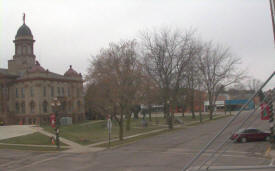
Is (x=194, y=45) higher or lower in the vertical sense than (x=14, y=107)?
higher

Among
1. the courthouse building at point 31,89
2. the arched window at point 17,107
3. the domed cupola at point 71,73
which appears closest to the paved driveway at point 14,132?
the courthouse building at point 31,89

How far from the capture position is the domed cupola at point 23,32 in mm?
76269

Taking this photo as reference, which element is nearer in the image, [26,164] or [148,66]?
[26,164]

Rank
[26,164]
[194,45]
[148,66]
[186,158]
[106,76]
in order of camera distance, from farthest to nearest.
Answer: [194,45]
[148,66]
[106,76]
[26,164]
[186,158]

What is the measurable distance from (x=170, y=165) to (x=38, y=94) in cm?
5545

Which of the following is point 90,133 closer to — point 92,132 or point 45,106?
point 92,132

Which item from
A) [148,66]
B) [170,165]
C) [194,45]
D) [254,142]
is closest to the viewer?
[170,165]

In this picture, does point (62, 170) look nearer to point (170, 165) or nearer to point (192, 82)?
point (170, 165)

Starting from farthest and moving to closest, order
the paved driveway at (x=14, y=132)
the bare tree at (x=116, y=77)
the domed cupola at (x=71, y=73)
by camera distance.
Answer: the domed cupola at (x=71, y=73), the paved driveway at (x=14, y=132), the bare tree at (x=116, y=77)

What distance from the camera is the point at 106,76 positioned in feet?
108

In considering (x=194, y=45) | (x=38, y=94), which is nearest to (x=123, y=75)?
(x=194, y=45)

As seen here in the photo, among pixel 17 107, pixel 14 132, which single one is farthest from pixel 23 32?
pixel 14 132

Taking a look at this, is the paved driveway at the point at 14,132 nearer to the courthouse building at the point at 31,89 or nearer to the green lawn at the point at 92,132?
the green lawn at the point at 92,132

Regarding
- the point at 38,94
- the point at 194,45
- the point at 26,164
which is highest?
the point at 194,45
